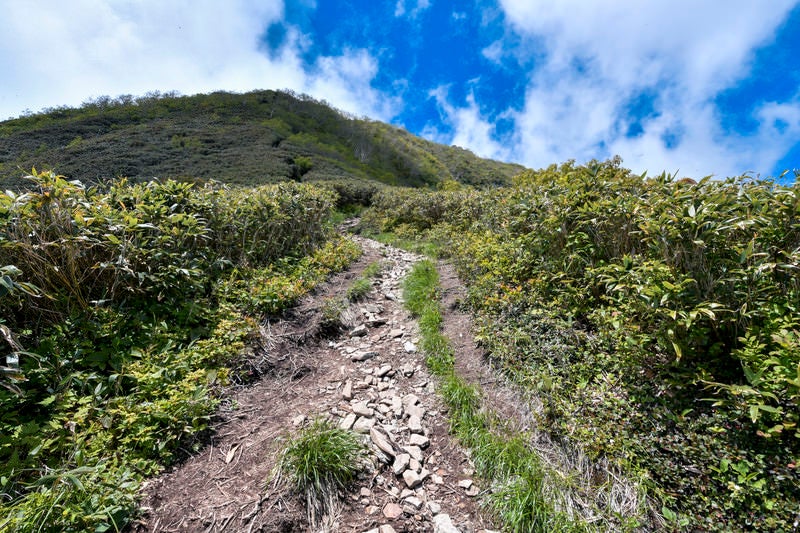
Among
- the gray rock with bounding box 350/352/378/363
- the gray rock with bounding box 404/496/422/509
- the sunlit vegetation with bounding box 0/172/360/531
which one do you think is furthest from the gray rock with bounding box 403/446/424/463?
the sunlit vegetation with bounding box 0/172/360/531

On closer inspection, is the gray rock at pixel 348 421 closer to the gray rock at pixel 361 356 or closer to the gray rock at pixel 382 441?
the gray rock at pixel 382 441

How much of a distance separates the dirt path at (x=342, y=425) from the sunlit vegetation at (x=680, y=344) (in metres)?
1.03

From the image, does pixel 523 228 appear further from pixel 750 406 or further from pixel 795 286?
pixel 750 406

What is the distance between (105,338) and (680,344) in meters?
5.52

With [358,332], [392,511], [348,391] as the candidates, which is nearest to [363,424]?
[348,391]

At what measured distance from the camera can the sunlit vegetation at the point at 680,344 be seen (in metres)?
2.04

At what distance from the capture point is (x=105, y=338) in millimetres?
3334

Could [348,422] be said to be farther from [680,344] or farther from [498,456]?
[680,344]

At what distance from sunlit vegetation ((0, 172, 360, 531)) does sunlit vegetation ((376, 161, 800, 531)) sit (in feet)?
10.8

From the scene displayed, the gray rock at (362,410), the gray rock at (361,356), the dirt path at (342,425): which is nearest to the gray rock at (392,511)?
the dirt path at (342,425)

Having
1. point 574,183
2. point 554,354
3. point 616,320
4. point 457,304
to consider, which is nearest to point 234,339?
point 457,304

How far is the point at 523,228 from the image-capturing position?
6.12 meters

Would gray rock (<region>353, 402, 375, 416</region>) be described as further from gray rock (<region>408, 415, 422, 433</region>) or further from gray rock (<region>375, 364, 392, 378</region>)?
gray rock (<region>375, 364, 392, 378</region>)

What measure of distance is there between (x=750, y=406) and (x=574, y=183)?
3640 mm
